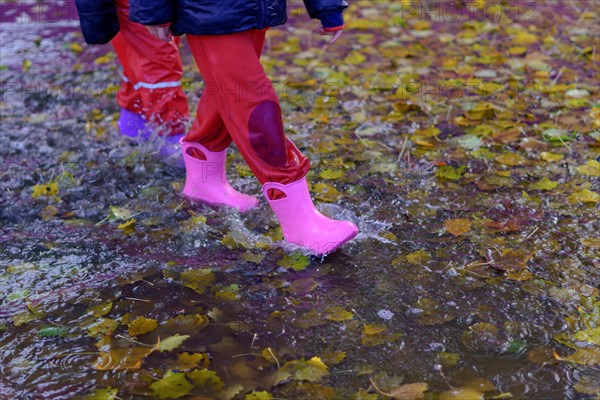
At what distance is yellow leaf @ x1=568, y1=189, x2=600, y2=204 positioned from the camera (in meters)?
2.90

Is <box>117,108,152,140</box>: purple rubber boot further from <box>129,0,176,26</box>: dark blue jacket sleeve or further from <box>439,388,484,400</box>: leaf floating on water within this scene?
<box>439,388,484,400</box>: leaf floating on water

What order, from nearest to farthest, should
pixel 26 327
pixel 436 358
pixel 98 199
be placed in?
pixel 436 358 → pixel 26 327 → pixel 98 199

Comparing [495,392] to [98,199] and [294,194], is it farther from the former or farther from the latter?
[98,199]

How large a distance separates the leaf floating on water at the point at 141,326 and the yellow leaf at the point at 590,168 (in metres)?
1.95

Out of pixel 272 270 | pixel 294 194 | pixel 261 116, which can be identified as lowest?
pixel 272 270

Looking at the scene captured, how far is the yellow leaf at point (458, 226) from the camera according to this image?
2.75 metres

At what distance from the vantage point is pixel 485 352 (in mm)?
2090

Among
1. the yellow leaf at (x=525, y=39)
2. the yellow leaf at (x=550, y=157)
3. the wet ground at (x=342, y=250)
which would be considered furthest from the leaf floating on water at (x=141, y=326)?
the yellow leaf at (x=525, y=39)

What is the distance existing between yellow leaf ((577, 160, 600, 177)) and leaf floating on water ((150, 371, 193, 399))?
2000mm

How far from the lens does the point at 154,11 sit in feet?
7.79

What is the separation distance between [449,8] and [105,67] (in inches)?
104

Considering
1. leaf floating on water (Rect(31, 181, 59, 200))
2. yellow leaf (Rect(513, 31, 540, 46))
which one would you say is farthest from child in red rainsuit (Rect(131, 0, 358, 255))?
yellow leaf (Rect(513, 31, 540, 46))

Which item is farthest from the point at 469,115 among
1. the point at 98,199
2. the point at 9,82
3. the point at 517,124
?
the point at 9,82

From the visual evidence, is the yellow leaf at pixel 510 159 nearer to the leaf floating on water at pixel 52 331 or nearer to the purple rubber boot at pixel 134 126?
the purple rubber boot at pixel 134 126
